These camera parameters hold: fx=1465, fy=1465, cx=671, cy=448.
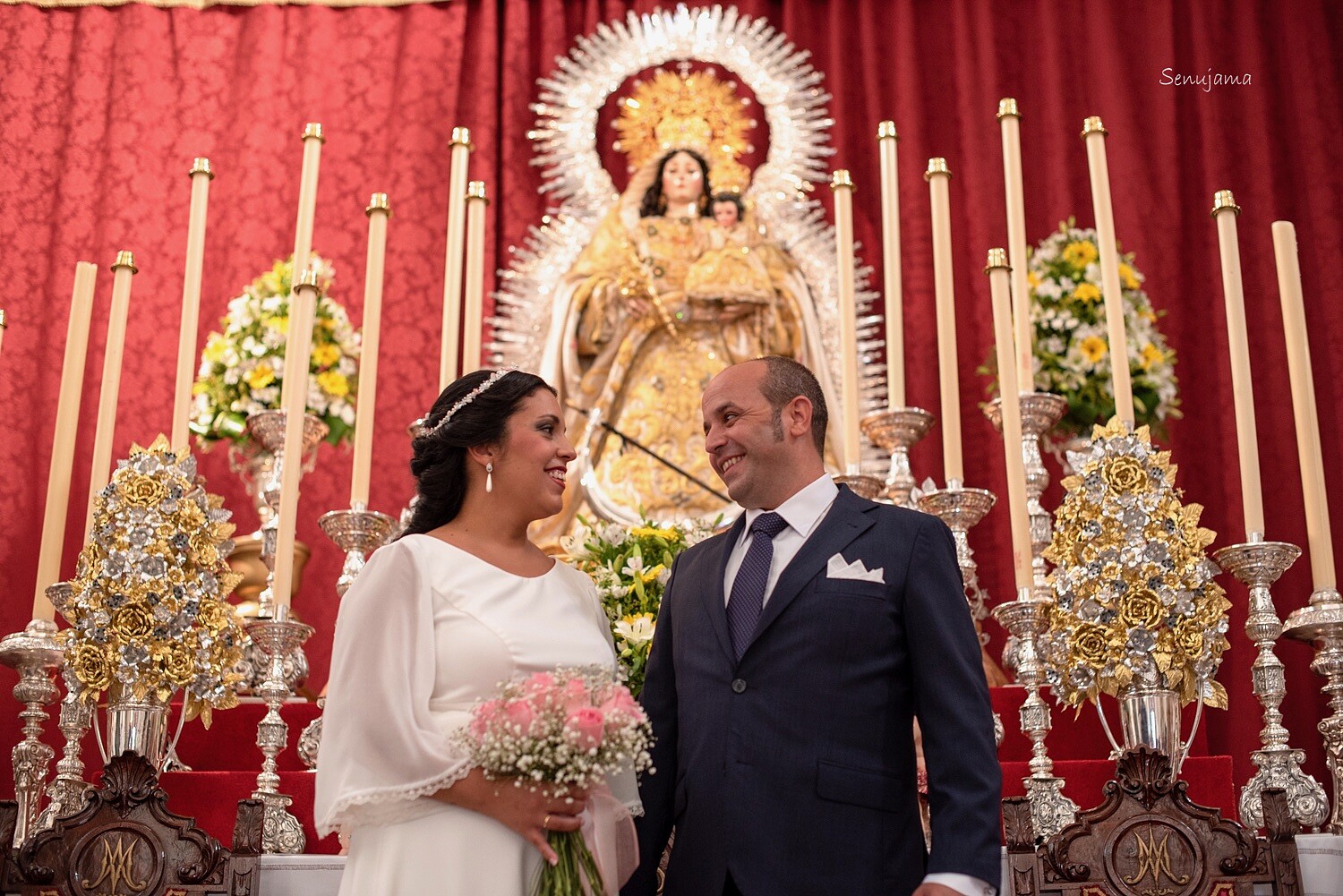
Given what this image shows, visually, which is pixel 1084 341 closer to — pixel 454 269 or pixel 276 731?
pixel 454 269

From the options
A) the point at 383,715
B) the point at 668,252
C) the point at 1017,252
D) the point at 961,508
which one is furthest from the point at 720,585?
the point at 668,252

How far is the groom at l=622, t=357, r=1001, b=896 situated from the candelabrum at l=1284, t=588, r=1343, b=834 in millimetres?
881

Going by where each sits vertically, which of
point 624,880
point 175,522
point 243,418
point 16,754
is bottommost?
point 624,880

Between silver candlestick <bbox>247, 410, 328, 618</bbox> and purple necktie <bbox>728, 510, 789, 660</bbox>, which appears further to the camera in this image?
silver candlestick <bbox>247, 410, 328, 618</bbox>

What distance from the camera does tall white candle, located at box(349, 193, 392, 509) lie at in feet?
10.1

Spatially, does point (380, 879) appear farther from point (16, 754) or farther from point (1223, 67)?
point (1223, 67)

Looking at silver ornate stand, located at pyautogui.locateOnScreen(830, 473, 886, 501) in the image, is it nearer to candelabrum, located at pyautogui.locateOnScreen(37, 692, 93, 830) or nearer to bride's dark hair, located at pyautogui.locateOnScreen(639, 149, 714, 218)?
candelabrum, located at pyautogui.locateOnScreen(37, 692, 93, 830)

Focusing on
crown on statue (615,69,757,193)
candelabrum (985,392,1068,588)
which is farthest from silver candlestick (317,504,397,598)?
crown on statue (615,69,757,193)

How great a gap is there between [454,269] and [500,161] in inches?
100.0

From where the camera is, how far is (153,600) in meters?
2.70

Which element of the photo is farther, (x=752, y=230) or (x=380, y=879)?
(x=752, y=230)

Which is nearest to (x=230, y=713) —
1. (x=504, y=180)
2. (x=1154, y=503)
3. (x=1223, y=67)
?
(x=1154, y=503)

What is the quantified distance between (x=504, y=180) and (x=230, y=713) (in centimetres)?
304

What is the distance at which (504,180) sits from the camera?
584 centimetres
